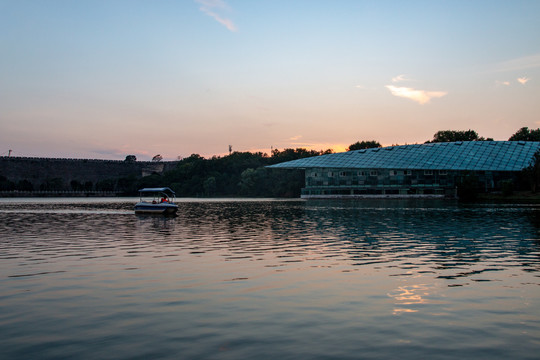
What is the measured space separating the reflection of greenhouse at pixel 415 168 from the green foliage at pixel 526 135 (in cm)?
2287

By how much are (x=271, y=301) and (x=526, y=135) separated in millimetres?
193401

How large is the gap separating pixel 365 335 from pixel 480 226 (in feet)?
110

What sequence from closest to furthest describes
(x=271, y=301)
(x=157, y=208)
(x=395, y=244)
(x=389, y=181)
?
(x=271, y=301)
(x=395, y=244)
(x=157, y=208)
(x=389, y=181)

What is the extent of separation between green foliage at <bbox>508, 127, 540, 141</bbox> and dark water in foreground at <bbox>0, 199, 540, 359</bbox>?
6789 inches

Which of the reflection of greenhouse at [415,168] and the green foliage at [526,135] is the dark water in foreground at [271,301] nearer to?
the reflection of greenhouse at [415,168]

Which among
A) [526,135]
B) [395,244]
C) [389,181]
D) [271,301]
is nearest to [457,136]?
[526,135]

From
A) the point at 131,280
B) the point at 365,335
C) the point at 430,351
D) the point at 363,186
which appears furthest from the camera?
the point at 363,186

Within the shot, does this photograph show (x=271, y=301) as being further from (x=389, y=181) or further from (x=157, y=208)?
(x=389, y=181)

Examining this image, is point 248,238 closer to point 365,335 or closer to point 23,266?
point 23,266

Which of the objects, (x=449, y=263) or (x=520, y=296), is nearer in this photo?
(x=520, y=296)

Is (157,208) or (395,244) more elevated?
(157,208)

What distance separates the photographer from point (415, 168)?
147750 mm

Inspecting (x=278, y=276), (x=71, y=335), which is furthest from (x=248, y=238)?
(x=71, y=335)

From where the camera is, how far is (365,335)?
10.8 metres
